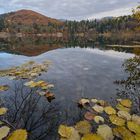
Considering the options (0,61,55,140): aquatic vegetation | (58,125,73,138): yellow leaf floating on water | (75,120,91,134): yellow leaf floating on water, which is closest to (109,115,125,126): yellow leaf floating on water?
(75,120,91,134): yellow leaf floating on water

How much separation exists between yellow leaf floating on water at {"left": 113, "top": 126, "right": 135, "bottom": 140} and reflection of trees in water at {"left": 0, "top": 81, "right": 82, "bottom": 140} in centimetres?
189

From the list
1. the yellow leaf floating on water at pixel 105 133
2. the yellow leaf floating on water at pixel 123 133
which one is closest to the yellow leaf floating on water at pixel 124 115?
the yellow leaf floating on water at pixel 123 133

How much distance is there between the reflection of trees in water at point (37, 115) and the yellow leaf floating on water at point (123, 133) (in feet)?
6.20

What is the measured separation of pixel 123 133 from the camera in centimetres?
497

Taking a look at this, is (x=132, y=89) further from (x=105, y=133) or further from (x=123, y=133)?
(x=105, y=133)

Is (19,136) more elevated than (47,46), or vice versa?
(19,136)

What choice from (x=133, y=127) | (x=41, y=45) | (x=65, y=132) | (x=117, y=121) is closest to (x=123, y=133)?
(x=133, y=127)

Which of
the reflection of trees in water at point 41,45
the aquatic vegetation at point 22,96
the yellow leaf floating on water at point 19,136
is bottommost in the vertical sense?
the reflection of trees in water at point 41,45

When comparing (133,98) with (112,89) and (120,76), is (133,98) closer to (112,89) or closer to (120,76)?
(112,89)

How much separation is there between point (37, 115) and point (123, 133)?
3499 mm

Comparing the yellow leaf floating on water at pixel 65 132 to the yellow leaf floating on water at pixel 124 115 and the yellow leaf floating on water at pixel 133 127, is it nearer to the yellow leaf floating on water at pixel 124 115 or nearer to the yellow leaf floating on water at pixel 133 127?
the yellow leaf floating on water at pixel 133 127

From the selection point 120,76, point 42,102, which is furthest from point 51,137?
point 120,76

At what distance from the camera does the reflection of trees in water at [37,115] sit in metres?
6.35

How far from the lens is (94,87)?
10875 mm
